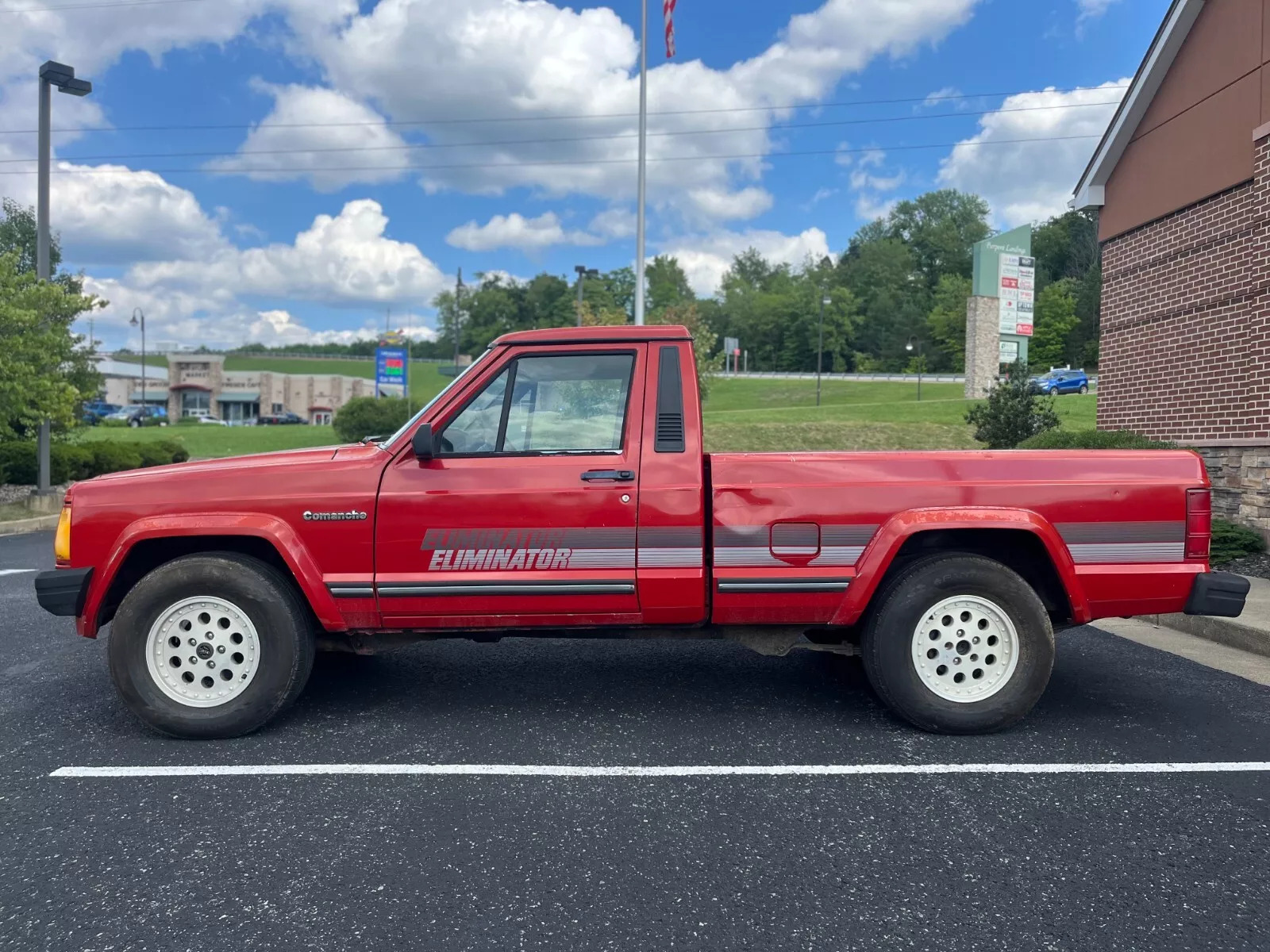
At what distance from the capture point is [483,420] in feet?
14.6

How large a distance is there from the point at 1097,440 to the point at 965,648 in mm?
6459

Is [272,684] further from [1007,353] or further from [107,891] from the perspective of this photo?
[1007,353]

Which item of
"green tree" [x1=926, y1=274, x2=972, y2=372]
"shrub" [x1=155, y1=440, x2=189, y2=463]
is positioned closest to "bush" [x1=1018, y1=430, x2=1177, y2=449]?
"shrub" [x1=155, y1=440, x2=189, y2=463]

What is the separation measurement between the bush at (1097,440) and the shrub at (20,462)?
16904mm

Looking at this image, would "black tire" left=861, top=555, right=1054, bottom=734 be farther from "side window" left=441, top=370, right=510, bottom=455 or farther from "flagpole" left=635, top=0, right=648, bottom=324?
"flagpole" left=635, top=0, right=648, bottom=324

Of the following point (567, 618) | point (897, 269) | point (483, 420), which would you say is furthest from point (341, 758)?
point (897, 269)

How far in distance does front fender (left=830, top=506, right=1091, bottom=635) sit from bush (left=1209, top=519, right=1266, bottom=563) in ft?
17.1

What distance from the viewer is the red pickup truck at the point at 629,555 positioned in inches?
167

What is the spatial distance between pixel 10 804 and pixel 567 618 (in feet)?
7.78

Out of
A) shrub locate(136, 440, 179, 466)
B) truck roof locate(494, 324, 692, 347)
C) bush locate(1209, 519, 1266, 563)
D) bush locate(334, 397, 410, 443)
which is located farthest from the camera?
bush locate(334, 397, 410, 443)

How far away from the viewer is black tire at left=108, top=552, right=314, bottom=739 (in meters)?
4.22

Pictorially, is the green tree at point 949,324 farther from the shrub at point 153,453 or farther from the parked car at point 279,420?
the shrub at point 153,453

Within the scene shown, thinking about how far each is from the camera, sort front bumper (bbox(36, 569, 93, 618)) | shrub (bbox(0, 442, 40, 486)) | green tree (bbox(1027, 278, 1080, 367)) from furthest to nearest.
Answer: green tree (bbox(1027, 278, 1080, 367)), shrub (bbox(0, 442, 40, 486)), front bumper (bbox(36, 569, 93, 618))

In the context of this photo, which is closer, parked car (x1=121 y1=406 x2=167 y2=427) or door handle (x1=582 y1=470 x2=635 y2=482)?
door handle (x1=582 y1=470 x2=635 y2=482)
